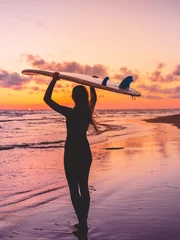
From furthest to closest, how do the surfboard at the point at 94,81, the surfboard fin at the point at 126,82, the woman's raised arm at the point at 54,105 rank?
1. the surfboard fin at the point at 126,82
2. the surfboard at the point at 94,81
3. the woman's raised arm at the point at 54,105

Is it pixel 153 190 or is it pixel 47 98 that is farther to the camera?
pixel 153 190

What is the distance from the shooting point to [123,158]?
12211mm

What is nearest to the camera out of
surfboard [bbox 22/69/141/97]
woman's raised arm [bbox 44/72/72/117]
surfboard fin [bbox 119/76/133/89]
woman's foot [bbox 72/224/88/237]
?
woman's raised arm [bbox 44/72/72/117]

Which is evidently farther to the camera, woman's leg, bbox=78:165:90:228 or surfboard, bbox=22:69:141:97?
surfboard, bbox=22:69:141:97

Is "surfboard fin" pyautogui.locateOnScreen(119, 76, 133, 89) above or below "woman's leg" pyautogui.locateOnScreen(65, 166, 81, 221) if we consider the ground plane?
above

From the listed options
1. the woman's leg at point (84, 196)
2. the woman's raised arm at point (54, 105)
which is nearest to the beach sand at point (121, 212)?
the woman's leg at point (84, 196)

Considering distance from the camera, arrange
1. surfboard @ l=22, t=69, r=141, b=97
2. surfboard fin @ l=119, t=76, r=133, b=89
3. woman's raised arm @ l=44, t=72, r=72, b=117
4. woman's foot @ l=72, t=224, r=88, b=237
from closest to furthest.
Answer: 1. woman's raised arm @ l=44, t=72, r=72, b=117
2. woman's foot @ l=72, t=224, r=88, b=237
3. surfboard @ l=22, t=69, r=141, b=97
4. surfboard fin @ l=119, t=76, r=133, b=89

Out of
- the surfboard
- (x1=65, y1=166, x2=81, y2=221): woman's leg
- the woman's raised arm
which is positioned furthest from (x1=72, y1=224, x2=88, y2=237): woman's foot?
the surfboard

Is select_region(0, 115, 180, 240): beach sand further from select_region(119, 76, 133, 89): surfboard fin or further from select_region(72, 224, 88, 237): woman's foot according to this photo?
select_region(119, 76, 133, 89): surfboard fin

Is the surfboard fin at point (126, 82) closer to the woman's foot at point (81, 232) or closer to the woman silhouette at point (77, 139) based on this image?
the woman silhouette at point (77, 139)

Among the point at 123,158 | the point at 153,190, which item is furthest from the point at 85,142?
the point at 123,158

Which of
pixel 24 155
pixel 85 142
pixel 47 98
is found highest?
pixel 47 98

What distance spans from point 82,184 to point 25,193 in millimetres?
2924

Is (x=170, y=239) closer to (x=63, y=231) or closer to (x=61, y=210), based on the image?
(x=63, y=231)
